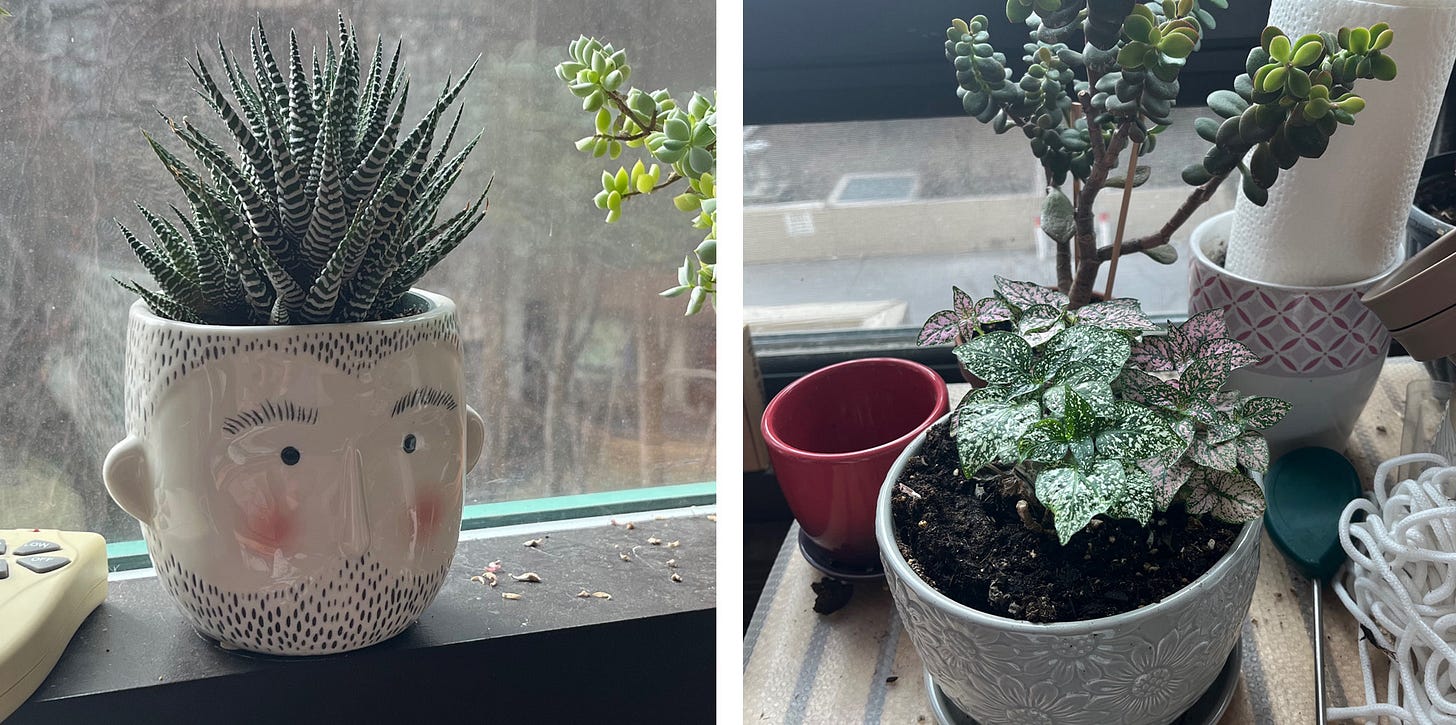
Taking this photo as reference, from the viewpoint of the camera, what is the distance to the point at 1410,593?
0.45 meters

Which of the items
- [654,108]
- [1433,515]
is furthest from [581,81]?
[1433,515]

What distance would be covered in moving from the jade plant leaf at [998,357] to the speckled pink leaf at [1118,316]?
4 cm

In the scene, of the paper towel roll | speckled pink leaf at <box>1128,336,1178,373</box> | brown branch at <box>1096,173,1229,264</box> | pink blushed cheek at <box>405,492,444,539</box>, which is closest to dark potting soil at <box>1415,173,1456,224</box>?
the paper towel roll

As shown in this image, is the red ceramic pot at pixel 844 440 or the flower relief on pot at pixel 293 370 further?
the red ceramic pot at pixel 844 440

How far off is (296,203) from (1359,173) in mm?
545

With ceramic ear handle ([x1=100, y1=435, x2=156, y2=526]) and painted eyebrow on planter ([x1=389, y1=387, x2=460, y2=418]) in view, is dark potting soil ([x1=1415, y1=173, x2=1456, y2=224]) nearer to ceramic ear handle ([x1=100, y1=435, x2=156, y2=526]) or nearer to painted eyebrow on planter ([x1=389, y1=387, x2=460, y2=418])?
painted eyebrow on planter ([x1=389, y1=387, x2=460, y2=418])

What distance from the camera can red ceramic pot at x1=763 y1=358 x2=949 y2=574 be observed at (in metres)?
0.57

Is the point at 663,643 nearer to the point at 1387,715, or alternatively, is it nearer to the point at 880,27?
the point at 1387,715

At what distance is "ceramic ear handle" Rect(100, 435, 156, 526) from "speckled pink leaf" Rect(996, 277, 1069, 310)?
430mm

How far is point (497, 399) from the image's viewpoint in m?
0.70

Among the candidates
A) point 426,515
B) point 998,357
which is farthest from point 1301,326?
point 426,515

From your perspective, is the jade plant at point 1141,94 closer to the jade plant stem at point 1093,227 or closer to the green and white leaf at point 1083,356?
the jade plant stem at point 1093,227

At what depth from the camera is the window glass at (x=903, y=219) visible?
2.84 feet

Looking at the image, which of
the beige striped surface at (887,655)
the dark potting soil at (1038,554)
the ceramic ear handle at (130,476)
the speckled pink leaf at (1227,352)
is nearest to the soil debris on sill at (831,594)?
the beige striped surface at (887,655)
